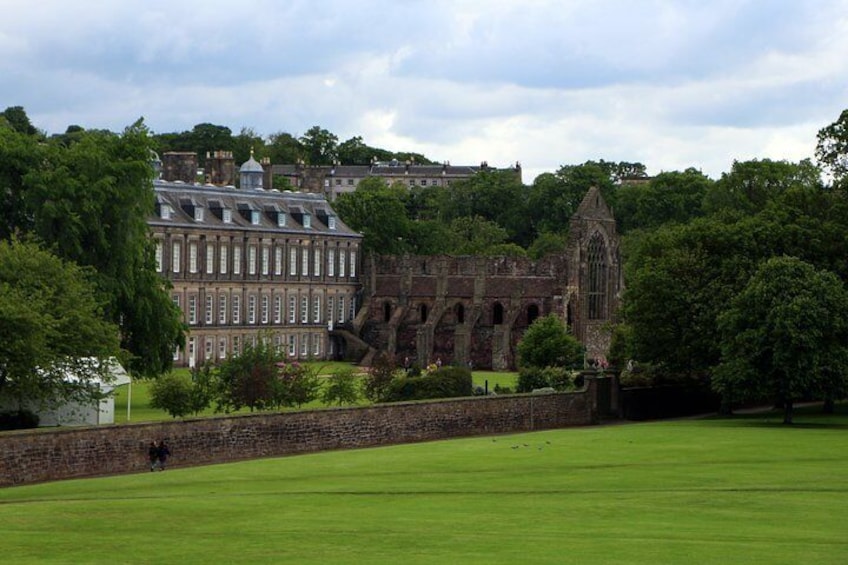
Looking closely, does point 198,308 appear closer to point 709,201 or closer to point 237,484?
point 709,201

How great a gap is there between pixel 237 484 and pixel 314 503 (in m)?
5.31

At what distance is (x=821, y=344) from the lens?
206 ft

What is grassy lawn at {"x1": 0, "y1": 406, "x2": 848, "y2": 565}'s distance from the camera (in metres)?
29.3

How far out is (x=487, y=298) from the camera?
113m

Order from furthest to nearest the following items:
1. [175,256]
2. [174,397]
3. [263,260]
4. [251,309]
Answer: [263,260], [251,309], [175,256], [174,397]

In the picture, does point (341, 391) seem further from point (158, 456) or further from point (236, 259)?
point (236, 259)

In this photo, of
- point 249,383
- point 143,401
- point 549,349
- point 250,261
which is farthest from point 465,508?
point 250,261

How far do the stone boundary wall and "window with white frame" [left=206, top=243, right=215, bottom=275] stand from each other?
4163 cm

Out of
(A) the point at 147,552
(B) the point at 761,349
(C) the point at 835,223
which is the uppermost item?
(C) the point at 835,223

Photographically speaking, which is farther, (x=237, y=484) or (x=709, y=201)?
(x=709, y=201)

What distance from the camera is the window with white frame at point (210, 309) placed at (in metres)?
104

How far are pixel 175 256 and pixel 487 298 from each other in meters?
21.3

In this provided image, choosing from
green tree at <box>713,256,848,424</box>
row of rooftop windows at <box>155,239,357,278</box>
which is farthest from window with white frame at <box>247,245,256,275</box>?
green tree at <box>713,256,848,424</box>

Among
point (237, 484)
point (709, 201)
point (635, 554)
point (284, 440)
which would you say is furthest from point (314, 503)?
point (709, 201)
